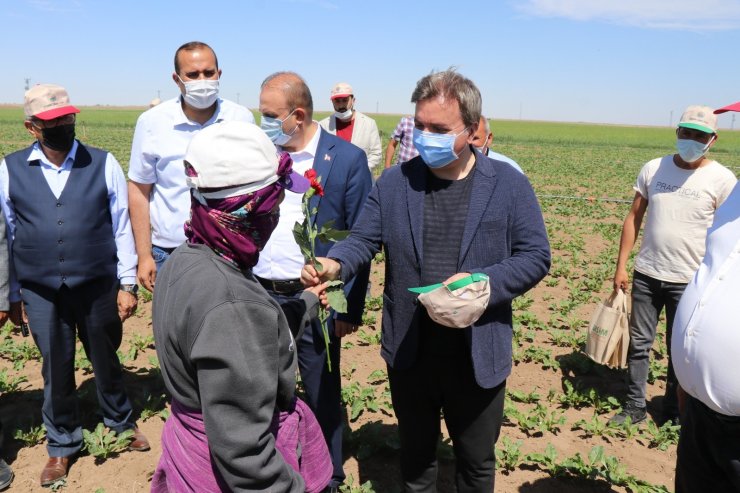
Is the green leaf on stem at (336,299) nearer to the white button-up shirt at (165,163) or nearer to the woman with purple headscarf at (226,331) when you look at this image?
the woman with purple headscarf at (226,331)

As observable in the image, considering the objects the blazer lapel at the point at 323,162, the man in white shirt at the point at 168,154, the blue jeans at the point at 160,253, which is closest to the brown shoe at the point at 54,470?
the man in white shirt at the point at 168,154

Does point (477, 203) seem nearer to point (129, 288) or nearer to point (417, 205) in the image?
point (417, 205)

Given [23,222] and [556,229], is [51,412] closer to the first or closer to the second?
[23,222]

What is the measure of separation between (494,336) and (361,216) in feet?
2.70

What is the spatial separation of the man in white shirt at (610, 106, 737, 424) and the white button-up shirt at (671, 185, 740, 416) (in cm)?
187

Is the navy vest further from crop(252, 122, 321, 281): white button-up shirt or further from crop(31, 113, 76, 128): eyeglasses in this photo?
crop(252, 122, 321, 281): white button-up shirt

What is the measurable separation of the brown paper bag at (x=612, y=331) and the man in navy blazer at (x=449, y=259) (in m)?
2.20

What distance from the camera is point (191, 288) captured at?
1.57 meters

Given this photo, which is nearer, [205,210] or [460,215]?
[205,210]

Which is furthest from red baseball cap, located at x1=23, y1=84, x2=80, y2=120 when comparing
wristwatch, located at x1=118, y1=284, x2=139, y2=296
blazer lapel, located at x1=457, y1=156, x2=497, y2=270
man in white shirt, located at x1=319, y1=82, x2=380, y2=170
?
man in white shirt, located at x1=319, y1=82, x2=380, y2=170

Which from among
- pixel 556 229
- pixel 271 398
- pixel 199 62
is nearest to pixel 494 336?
pixel 271 398

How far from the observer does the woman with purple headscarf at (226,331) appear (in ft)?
4.93

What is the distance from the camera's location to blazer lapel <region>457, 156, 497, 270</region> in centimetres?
240

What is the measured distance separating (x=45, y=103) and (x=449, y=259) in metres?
2.51
